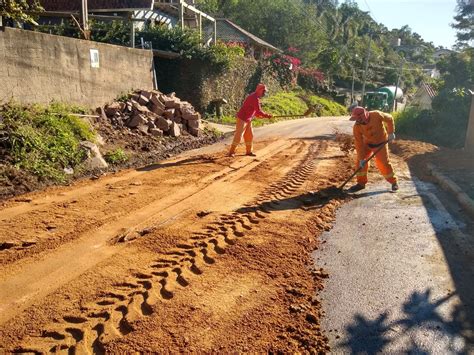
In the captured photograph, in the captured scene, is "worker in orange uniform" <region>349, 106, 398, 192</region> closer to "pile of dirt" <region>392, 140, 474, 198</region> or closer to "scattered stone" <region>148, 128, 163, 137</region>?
"pile of dirt" <region>392, 140, 474, 198</region>

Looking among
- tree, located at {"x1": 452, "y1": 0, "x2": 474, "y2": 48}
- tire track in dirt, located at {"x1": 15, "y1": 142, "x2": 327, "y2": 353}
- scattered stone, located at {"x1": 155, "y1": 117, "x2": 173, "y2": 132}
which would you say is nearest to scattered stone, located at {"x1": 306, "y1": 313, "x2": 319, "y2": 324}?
tire track in dirt, located at {"x1": 15, "y1": 142, "x2": 327, "y2": 353}

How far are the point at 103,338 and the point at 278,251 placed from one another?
216cm

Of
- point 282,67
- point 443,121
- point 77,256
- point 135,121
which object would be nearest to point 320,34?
point 282,67

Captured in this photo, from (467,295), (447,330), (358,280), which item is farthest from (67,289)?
(467,295)

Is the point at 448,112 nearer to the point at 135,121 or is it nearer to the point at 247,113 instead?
the point at 247,113

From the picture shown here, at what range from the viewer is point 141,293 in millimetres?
3479

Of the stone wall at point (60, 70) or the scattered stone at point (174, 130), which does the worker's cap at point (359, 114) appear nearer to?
the scattered stone at point (174, 130)

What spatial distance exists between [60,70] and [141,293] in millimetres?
7330

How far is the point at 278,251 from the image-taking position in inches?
179

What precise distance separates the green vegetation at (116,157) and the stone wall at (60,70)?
183 cm

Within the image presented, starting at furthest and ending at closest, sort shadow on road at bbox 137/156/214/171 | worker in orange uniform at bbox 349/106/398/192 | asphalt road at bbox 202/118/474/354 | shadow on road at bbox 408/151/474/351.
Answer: shadow on road at bbox 137/156/214/171 < worker in orange uniform at bbox 349/106/398/192 < shadow on road at bbox 408/151/474/351 < asphalt road at bbox 202/118/474/354

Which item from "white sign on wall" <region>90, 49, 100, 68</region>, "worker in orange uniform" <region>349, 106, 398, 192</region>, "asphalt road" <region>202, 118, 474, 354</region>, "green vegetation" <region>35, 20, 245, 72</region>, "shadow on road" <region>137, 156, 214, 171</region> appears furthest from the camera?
"green vegetation" <region>35, 20, 245, 72</region>

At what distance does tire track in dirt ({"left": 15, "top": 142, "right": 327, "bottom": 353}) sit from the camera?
2850mm

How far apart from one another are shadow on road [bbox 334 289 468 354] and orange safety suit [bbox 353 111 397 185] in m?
3.91
